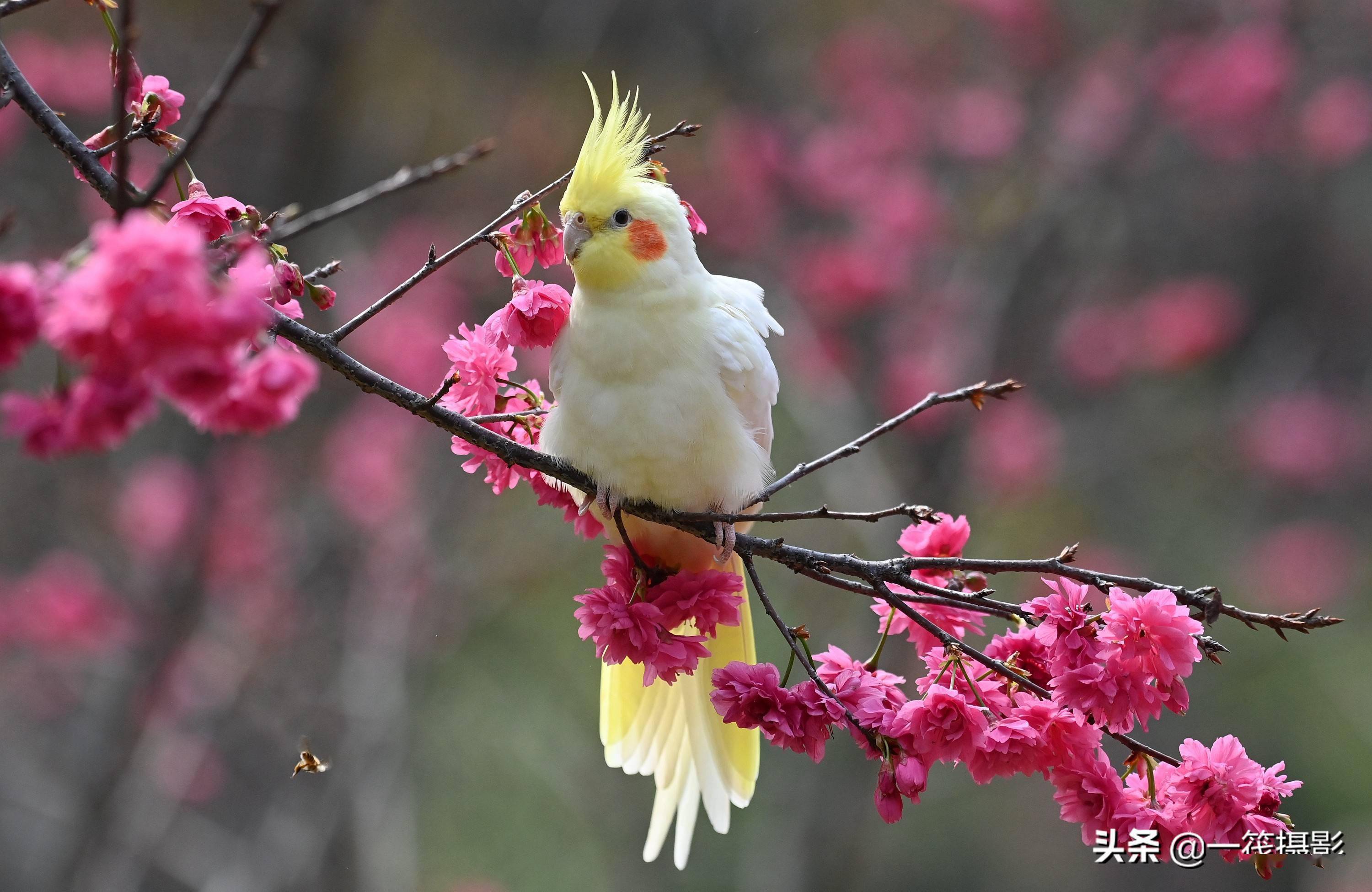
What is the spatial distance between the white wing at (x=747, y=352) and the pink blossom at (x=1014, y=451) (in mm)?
2830

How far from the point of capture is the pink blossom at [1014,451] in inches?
183

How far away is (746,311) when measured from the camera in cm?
188

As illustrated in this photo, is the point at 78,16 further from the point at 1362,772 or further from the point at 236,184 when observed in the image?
the point at 1362,772

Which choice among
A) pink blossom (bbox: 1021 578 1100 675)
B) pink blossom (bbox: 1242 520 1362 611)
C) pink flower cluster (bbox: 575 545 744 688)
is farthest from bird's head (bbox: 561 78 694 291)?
pink blossom (bbox: 1242 520 1362 611)

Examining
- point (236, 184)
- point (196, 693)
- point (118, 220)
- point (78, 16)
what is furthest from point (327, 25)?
point (118, 220)

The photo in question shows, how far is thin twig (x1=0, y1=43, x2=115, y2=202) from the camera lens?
1287mm

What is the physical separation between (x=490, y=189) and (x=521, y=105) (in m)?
0.38

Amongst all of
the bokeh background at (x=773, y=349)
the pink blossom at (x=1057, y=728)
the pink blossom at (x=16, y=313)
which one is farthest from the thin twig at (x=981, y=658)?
the bokeh background at (x=773, y=349)

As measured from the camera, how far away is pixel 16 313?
2.89 ft

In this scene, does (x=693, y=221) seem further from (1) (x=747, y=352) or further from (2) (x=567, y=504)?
(2) (x=567, y=504)

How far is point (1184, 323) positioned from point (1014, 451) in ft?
3.10

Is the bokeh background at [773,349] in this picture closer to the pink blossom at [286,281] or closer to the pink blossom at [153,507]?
the pink blossom at [153,507]

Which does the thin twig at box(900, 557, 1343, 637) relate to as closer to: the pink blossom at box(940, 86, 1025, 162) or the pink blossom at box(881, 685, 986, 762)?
the pink blossom at box(881, 685, 986, 762)

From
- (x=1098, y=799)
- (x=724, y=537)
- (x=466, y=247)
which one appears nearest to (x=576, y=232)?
(x=466, y=247)
